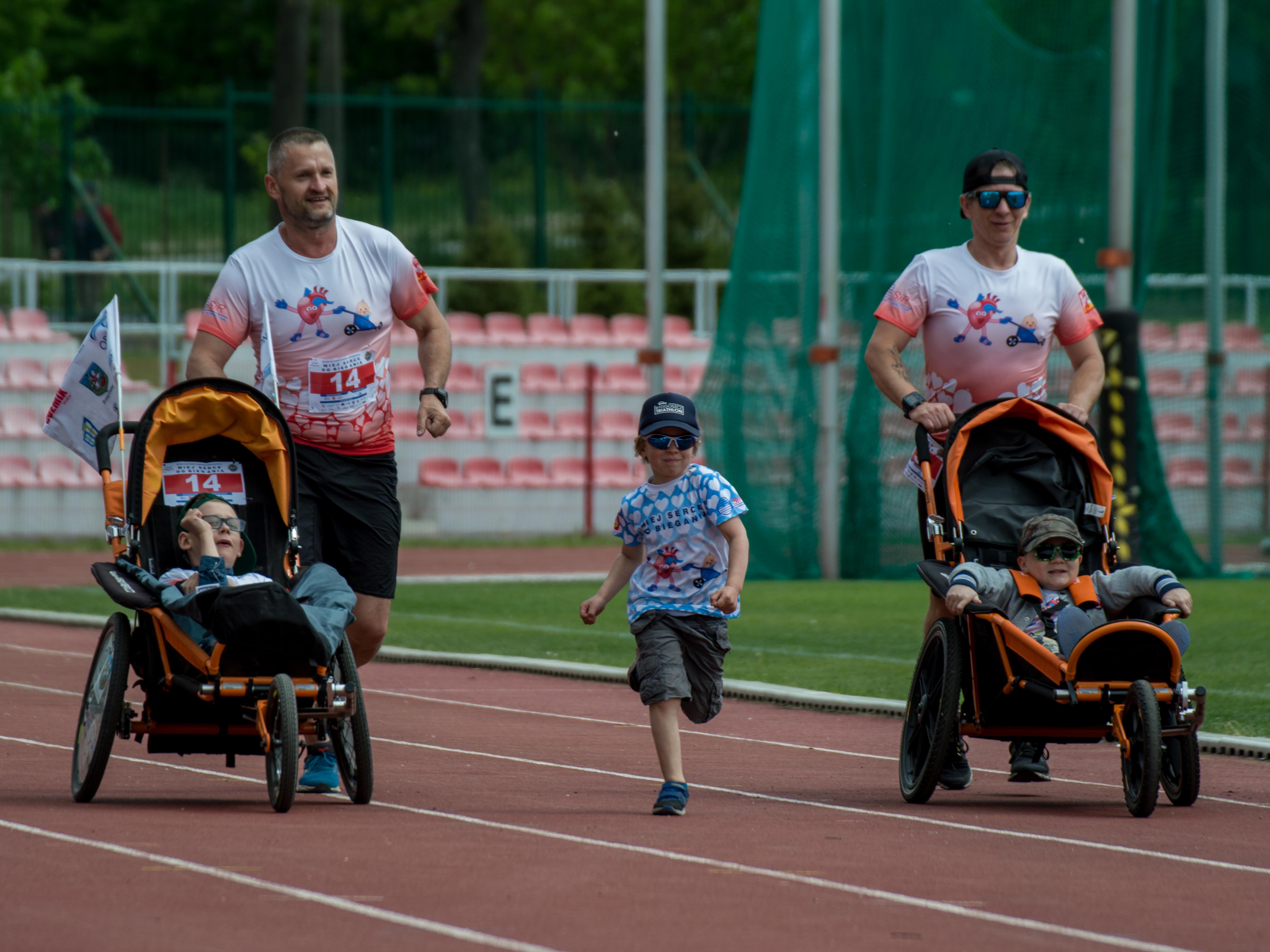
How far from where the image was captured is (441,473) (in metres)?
23.0

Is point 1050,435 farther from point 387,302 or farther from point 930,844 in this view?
point 387,302

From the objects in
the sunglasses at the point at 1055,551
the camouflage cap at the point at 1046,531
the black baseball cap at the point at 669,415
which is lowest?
the sunglasses at the point at 1055,551

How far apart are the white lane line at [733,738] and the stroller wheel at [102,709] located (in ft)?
6.34

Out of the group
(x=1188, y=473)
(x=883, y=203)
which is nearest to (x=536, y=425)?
(x=883, y=203)

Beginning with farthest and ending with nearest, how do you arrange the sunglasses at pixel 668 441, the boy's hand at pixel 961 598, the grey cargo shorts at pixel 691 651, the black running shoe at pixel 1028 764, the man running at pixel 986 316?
1. the black running shoe at pixel 1028 764
2. the man running at pixel 986 316
3. the sunglasses at pixel 668 441
4. the grey cargo shorts at pixel 691 651
5. the boy's hand at pixel 961 598

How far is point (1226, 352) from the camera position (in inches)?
750

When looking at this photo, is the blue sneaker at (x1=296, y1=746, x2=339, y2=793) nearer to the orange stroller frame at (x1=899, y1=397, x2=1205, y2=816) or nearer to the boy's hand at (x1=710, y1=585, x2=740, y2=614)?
the boy's hand at (x1=710, y1=585, x2=740, y2=614)

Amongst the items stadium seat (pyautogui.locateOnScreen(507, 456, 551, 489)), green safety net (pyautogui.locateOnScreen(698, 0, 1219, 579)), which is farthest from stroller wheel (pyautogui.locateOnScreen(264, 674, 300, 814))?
stadium seat (pyautogui.locateOnScreen(507, 456, 551, 489))

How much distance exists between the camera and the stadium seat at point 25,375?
2200 cm

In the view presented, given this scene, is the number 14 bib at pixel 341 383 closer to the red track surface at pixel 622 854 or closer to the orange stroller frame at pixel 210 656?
the orange stroller frame at pixel 210 656

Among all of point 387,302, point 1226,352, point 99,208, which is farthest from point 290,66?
point 387,302

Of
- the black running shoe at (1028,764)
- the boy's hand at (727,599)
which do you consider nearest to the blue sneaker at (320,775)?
the boy's hand at (727,599)

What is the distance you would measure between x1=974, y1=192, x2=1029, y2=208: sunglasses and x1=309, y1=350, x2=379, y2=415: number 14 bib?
220cm

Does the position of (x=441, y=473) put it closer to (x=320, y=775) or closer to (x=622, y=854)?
(x=320, y=775)
